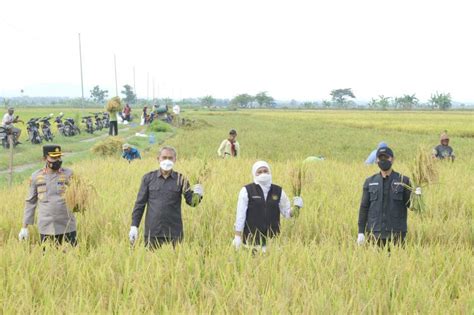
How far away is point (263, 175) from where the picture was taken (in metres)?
4.61

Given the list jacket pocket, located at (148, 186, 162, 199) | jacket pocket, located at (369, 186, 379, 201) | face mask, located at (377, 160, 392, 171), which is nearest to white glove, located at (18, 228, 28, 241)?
jacket pocket, located at (148, 186, 162, 199)

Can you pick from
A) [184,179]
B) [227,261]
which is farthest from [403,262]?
[184,179]

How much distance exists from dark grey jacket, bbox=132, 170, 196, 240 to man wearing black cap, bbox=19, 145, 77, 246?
0.81m

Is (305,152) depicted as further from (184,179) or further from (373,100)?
(373,100)

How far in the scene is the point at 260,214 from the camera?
4707 mm

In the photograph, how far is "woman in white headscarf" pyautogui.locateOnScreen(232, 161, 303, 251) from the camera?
4.65 m

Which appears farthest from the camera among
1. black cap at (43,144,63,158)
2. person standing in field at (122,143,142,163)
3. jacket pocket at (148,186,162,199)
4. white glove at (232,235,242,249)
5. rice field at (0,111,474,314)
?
person standing in field at (122,143,142,163)

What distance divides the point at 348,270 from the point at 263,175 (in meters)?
1.28

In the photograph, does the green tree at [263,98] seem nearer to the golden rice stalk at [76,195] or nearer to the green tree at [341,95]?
the green tree at [341,95]

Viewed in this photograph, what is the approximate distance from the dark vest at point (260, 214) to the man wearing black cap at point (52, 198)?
1884 mm

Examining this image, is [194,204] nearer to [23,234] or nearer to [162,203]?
[162,203]

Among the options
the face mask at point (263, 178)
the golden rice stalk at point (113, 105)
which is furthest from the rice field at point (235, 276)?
the golden rice stalk at point (113, 105)

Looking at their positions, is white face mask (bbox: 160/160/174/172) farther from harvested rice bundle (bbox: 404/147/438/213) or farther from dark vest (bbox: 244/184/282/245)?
harvested rice bundle (bbox: 404/147/438/213)

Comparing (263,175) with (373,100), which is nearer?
(263,175)
